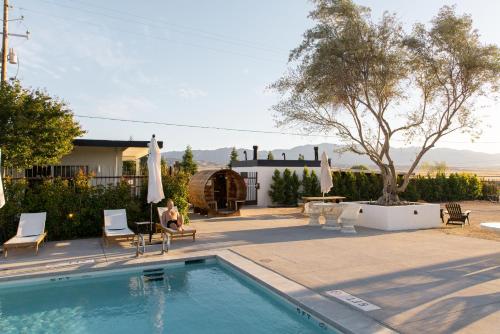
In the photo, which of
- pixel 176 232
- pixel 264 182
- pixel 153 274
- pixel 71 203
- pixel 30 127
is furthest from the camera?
pixel 264 182

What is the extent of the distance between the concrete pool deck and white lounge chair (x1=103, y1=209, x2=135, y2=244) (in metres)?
0.38

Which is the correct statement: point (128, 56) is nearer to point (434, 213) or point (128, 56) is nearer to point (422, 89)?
point (422, 89)

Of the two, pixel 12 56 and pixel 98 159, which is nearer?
pixel 12 56

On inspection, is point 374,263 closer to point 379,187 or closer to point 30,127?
point 30,127

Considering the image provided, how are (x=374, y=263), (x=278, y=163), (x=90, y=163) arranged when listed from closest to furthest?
(x=374, y=263) < (x=90, y=163) < (x=278, y=163)

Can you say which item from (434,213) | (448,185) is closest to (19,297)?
(434,213)

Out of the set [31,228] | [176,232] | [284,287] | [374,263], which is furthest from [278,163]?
[284,287]

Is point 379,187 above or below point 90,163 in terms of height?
below

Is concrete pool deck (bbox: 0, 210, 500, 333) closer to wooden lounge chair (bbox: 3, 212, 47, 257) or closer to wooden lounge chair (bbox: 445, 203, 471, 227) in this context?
wooden lounge chair (bbox: 3, 212, 47, 257)

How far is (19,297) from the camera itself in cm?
674

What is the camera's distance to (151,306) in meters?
6.40

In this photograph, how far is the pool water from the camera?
215 inches

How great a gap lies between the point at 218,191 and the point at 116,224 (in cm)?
945

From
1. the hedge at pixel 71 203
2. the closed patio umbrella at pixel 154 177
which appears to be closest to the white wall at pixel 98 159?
the hedge at pixel 71 203
